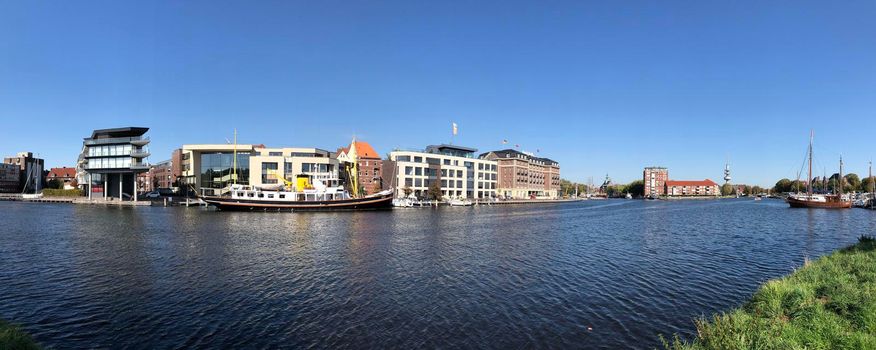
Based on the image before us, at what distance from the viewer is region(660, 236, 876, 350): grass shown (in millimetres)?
10219

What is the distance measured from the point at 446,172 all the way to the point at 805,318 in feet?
429

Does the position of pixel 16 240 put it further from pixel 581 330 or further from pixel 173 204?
pixel 173 204

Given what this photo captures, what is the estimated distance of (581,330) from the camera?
15.0 m

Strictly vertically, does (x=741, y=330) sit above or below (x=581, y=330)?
above

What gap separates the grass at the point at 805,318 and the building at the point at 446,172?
114 metres

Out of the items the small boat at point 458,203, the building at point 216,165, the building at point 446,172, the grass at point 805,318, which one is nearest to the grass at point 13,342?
the grass at point 805,318

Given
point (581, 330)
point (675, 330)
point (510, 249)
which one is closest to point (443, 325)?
point (581, 330)

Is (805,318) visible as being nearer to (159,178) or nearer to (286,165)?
(286,165)

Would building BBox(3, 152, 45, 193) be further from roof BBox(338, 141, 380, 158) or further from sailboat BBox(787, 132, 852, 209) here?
sailboat BBox(787, 132, 852, 209)

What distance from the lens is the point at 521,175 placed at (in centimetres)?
17250

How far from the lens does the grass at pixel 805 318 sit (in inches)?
402

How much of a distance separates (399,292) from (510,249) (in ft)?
53.2

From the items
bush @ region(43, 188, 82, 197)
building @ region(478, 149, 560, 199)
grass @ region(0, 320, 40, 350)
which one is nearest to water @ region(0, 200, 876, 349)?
grass @ region(0, 320, 40, 350)

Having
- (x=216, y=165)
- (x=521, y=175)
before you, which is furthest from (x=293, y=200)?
(x=521, y=175)
